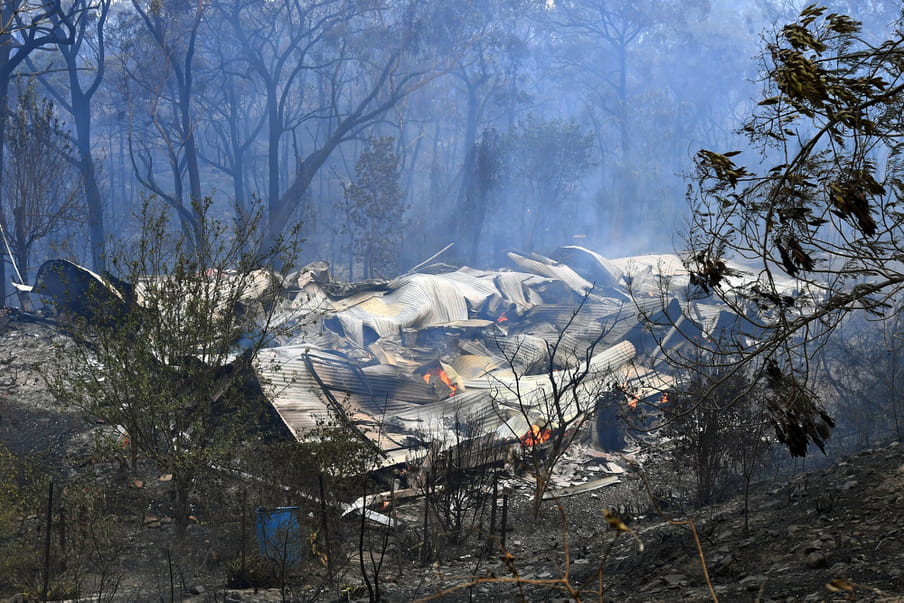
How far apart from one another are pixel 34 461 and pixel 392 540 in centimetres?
326

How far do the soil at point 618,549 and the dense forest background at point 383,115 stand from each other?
441 inches

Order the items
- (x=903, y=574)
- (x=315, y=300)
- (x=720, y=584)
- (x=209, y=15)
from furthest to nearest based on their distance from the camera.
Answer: (x=209, y=15) < (x=315, y=300) < (x=720, y=584) < (x=903, y=574)

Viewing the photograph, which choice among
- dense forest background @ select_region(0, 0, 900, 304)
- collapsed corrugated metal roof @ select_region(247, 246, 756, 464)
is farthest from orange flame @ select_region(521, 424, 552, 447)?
dense forest background @ select_region(0, 0, 900, 304)

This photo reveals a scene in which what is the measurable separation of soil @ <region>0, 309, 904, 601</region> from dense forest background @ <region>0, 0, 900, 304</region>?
1119 centimetres

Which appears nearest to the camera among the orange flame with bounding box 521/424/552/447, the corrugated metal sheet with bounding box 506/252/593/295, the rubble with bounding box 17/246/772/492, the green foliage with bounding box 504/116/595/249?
the orange flame with bounding box 521/424/552/447

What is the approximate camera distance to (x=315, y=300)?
14.7 metres

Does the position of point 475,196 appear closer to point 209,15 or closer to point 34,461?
point 209,15

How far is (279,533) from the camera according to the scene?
5.79 m

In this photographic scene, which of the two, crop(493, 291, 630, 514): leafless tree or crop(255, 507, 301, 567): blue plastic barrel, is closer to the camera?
crop(255, 507, 301, 567): blue plastic barrel

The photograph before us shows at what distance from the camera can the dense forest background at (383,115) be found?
76.6 feet

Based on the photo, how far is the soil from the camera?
4.33m

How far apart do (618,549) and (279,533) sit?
2.77m

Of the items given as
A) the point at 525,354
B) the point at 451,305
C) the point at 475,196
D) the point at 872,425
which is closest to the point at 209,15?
the point at 475,196

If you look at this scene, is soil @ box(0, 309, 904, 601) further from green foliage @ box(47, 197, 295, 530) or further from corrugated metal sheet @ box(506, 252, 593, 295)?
corrugated metal sheet @ box(506, 252, 593, 295)
